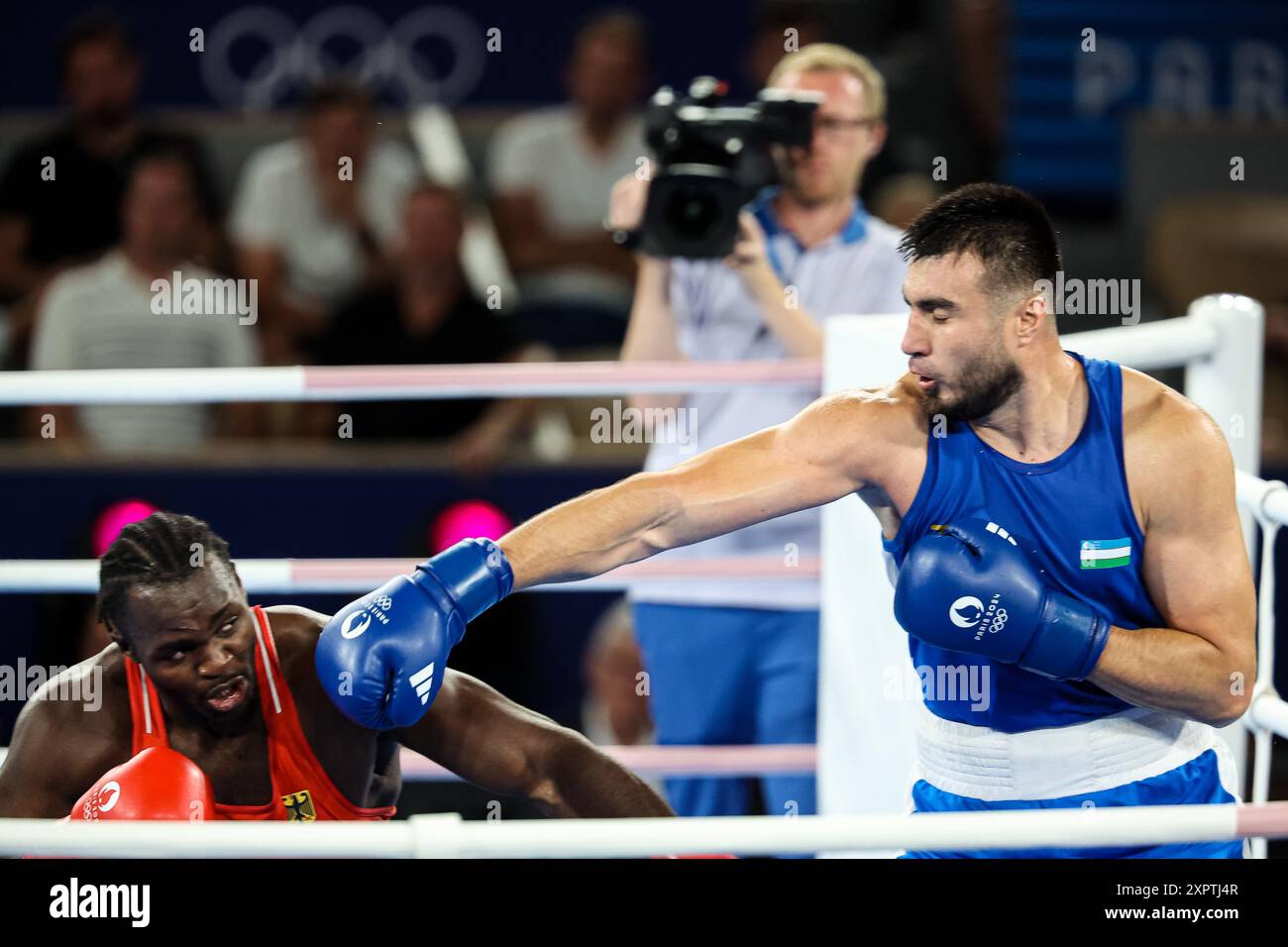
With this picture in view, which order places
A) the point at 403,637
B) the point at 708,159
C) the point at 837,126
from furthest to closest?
1. the point at 837,126
2. the point at 708,159
3. the point at 403,637

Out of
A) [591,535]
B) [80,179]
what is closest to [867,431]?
[591,535]

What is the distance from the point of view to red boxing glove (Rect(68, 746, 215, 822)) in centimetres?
186

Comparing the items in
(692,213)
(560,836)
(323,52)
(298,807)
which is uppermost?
(323,52)

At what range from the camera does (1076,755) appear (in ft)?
6.85

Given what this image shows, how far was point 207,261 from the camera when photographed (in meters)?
4.86

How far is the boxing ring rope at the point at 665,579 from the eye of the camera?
1563 millimetres

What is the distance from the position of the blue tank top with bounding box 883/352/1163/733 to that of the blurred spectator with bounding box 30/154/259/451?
8.31ft

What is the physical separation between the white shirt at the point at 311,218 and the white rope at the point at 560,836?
334cm

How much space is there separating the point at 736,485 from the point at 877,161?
3.29 meters

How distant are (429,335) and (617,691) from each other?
41.1 inches

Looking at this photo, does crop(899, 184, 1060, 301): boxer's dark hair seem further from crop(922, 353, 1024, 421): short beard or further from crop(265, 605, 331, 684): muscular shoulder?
crop(265, 605, 331, 684): muscular shoulder

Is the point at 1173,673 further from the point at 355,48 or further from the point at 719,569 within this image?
the point at 355,48

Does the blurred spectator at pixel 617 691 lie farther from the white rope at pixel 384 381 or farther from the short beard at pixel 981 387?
the short beard at pixel 981 387
